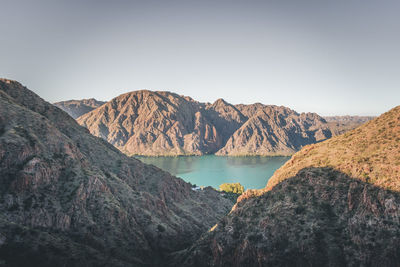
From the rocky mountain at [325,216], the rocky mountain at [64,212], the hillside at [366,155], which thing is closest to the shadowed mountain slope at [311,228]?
the rocky mountain at [325,216]

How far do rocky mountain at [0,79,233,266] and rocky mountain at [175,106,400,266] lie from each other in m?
14.7

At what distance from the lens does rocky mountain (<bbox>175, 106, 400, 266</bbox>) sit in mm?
53188

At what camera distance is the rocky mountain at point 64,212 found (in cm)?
5644

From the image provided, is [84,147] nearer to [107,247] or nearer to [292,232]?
[107,247]

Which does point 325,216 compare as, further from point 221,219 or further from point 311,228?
point 221,219

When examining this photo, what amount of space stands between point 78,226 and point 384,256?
221ft

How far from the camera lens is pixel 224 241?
2542 inches

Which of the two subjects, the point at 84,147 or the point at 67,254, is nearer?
the point at 67,254

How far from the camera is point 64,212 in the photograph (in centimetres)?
6975

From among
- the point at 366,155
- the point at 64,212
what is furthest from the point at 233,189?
the point at 64,212

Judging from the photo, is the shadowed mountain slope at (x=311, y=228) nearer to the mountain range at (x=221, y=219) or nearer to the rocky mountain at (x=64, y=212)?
the mountain range at (x=221, y=219)

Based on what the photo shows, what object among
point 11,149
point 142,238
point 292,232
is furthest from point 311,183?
point 11,149

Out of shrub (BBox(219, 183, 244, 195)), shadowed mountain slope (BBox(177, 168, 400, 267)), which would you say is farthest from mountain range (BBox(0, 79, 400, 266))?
shrub (BBox(219, 183, 244, 195))

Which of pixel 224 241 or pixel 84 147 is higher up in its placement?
pixel 84 147
